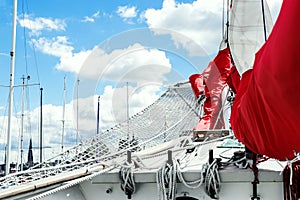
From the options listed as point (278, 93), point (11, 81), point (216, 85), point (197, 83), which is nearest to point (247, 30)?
point (278, 93)

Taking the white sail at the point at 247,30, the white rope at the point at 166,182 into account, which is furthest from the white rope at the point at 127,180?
the white sail at the point at 247,30

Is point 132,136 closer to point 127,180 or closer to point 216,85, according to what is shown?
point 216,85

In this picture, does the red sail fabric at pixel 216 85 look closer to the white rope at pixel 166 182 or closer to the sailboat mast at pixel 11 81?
the white rope at pixel 166 182

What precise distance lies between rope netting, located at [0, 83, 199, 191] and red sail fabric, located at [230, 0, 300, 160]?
1.71 metres

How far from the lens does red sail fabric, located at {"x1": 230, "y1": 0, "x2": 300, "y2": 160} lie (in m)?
1.12

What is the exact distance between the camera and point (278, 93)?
1241 millimetres

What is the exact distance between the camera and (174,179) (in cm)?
273

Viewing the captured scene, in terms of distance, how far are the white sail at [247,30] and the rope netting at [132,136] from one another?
1318 mm

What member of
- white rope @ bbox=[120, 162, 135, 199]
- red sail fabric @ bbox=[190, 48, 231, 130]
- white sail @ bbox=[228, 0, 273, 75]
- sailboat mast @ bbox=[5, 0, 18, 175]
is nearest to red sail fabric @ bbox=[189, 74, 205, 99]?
red sail fabric @ bbox=[190, 48, 231, 130]

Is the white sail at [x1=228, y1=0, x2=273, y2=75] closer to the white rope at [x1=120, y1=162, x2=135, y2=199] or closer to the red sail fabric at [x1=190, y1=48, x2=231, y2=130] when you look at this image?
the white rope at [x1=120, y1=162, x2=135, y2=199]

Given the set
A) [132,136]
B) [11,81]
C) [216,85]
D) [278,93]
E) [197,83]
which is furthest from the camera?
[11,81]

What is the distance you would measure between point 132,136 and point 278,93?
422 centimetres

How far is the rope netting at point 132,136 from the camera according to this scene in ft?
10.7

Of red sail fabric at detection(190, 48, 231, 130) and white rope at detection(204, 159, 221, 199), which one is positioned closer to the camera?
white rope at detection(204, 159, 221, 199)
